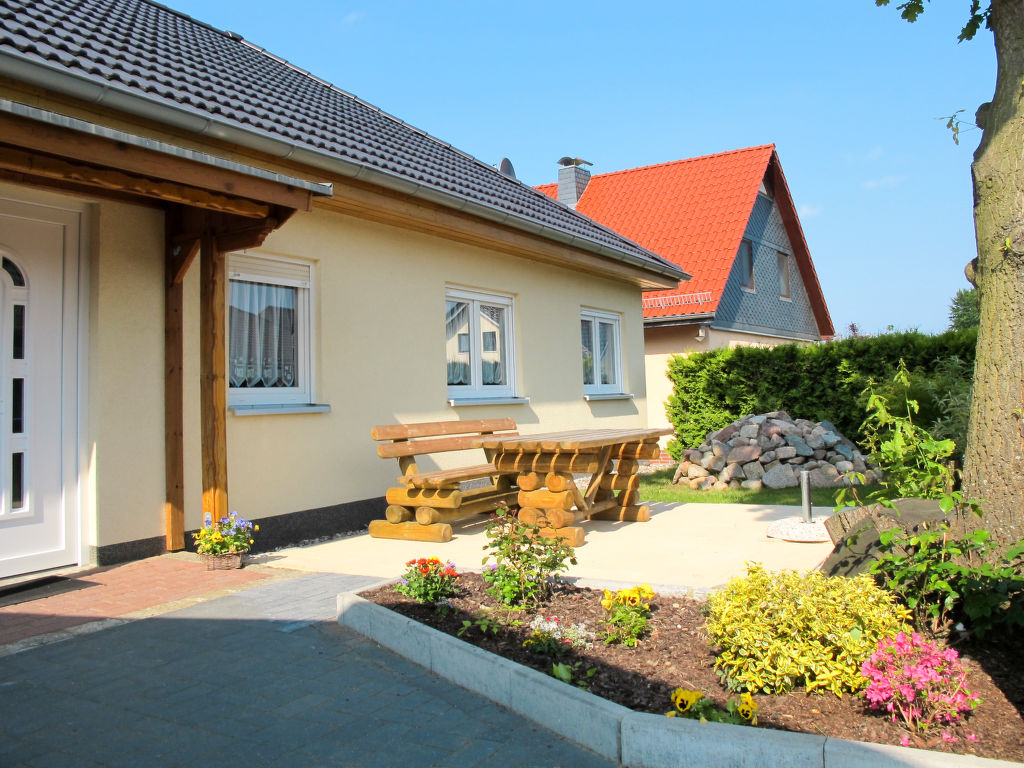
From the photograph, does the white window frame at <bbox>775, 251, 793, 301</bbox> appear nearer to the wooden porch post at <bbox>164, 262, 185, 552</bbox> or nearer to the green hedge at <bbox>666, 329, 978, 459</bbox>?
the green hedge at <bbox>666, 329, 978, 459</bbox>

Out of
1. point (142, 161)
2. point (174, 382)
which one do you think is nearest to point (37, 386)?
point (174, 382)

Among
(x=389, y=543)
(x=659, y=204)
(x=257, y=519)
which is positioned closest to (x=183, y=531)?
(x=257, y=519)

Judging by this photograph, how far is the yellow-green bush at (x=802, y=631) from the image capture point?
3.00 meters

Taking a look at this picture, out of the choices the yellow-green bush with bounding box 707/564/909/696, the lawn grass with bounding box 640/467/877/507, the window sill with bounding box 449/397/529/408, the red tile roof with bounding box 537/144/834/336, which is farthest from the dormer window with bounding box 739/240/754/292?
the yellow-green bush with bounding box 707/564/909/696

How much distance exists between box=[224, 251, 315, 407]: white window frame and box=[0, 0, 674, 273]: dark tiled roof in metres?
1.06

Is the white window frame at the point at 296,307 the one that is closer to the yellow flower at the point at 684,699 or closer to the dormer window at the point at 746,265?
the yellow flower at the point at 684,699

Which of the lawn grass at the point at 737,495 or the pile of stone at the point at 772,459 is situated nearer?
the lawn grass at the point at 737,495

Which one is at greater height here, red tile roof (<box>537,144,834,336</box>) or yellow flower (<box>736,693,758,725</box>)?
red tile roof (<box>537,144,834,336</box>)

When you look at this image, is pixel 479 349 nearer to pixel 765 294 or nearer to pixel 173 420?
pixel 173 420

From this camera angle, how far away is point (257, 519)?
6613 mm

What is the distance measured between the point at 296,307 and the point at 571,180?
1719 centimetres

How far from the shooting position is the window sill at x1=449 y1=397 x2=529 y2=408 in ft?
29.8

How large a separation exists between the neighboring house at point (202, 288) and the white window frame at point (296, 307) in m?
0.02

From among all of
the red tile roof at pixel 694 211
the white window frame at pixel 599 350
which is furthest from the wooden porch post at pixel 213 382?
the red tile roof at pixel 694 211
